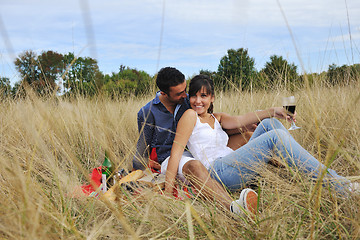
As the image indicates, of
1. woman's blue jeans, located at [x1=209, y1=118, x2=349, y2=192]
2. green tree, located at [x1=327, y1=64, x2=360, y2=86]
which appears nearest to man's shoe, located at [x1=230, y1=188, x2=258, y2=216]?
woman's blue jeans, located at [x1=209, y1=118, x2=349, y2=192]

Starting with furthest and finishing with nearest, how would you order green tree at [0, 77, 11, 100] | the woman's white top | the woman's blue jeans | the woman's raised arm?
green tree at [0, 77, 11, 100]
the woman's raised arm
the woman's white top
the woman's blue jeans

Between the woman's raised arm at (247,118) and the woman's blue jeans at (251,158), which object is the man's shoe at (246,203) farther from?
the woman's raised arm at (247,118)

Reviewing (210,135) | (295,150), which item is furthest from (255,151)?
(210,135)

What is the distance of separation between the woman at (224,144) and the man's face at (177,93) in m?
A: 0.18

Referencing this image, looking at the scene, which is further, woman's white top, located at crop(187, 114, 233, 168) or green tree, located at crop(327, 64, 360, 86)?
green tree, located at crop(327, 64, 360, 86)

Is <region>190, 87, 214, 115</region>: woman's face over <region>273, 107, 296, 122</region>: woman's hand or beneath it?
over

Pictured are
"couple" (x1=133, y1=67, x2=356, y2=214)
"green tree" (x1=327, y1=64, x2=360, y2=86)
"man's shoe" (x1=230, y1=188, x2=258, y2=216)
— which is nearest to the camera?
"man's shoe" (x1=230, y1=188, x2=258, y2=216)

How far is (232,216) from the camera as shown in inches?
68.6

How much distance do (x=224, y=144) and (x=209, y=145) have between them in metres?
0.26

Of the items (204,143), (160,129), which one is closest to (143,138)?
(160,129)

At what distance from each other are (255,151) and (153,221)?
104 cm

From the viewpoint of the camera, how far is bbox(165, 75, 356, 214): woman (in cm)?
206

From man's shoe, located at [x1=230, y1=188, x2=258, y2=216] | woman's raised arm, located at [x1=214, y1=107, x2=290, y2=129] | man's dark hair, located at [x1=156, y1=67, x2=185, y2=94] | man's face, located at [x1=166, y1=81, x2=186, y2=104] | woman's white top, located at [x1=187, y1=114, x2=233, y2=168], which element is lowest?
man's shoe, located at [x1=230, y1=188, x2=258, y2=216]

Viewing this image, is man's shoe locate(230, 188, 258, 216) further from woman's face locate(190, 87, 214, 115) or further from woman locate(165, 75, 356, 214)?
woman's face locate(190, 87, 214, 115)
